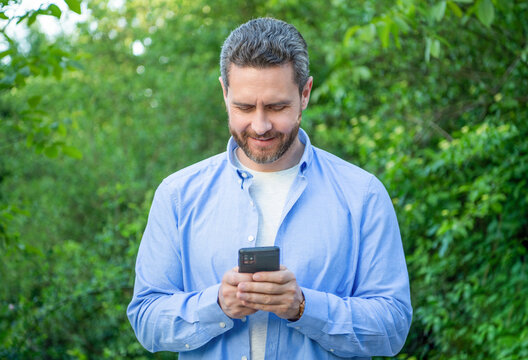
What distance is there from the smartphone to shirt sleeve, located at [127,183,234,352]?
0.57ft

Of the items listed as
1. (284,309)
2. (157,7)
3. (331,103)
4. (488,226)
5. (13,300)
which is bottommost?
(13,300)

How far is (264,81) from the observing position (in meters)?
1.95

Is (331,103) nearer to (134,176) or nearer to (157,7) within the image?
(134,176)

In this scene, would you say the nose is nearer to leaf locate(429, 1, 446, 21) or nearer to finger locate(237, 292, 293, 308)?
finger locate(237, 292, 293, 308)

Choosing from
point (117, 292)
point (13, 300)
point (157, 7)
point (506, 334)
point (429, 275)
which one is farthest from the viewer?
point (157, 7)

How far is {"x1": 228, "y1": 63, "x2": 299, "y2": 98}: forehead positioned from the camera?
1944 millimetres

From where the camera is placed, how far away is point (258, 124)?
1953mm

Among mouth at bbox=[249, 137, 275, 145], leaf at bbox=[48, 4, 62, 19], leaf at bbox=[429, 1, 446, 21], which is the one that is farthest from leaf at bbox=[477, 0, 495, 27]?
leaf at bbox=[48, 4, 62, 19]

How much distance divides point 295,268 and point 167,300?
0.43 m

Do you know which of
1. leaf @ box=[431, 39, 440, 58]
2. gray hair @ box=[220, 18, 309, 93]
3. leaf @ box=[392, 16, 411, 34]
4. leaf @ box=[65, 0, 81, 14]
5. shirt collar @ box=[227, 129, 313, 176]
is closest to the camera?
gray hair @ box=[220, 18, 309, 93]

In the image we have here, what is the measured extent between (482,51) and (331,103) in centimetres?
180

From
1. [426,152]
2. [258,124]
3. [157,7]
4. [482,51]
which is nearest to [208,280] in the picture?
[258,124]

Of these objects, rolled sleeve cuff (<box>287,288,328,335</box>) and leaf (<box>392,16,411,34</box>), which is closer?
rolled sleeve cuff (<box>287,288,328,335</box>)

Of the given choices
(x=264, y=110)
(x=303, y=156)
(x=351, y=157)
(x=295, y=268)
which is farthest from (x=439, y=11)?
(x=351, y=157)
